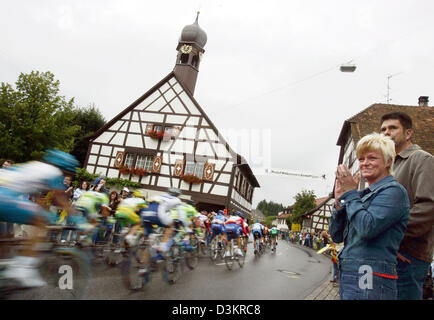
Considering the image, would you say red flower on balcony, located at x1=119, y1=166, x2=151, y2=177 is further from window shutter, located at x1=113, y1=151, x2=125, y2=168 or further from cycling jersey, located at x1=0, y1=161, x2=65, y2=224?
cycling jersey, located at x1=0, y1=161, x2=65, y2=224

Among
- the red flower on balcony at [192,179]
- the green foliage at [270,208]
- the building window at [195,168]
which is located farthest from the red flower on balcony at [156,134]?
the green foliage at [270,208]

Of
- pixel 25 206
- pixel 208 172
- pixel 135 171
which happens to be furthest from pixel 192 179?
pixel 25 206

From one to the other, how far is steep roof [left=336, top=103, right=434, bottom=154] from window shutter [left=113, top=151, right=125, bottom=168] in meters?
16.8

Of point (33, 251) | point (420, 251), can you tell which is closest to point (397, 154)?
point (420, 251)

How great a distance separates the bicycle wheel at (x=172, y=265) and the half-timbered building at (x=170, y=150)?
1419 cm

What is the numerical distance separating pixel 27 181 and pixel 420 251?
3.77 m

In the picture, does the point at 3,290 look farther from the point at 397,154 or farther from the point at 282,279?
the point at 282,279

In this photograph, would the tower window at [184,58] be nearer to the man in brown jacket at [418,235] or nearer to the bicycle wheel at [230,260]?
the bicycle wheel at [230,260]

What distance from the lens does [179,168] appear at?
21281mm

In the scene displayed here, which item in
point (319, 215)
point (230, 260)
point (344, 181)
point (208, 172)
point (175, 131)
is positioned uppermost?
→ point (175, 131)

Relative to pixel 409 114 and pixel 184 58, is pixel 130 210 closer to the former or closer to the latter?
pixel 409 114

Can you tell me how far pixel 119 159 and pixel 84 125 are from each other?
429 inches

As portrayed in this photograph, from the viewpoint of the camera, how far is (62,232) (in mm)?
4230

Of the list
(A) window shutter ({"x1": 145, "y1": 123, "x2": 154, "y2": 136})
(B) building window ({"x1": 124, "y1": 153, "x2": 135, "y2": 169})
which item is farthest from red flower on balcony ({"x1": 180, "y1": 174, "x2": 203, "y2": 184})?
(A) window shutter ({"x1": 145, "y1": 123, "x2": 154, "y2": 136})
